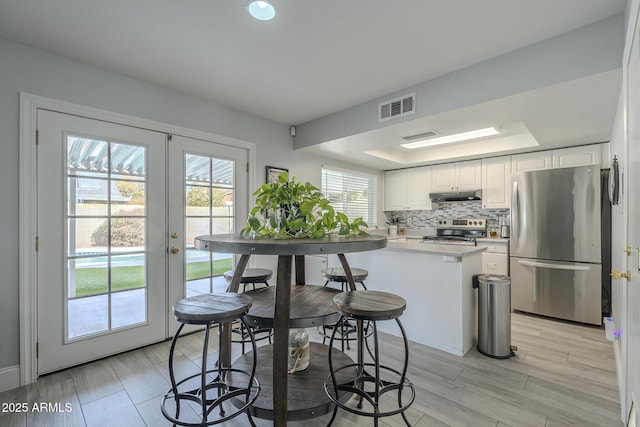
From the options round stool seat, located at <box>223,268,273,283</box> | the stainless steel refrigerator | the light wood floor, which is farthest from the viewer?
the stainless steel refrigerator

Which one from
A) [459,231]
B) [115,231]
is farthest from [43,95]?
[459,231]

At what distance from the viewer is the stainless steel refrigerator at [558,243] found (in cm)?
320

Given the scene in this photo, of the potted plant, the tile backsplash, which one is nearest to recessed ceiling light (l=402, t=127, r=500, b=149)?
the tile backsplash

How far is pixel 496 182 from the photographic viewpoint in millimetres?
4375

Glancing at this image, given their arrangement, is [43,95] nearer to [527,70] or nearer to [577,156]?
[527,70]

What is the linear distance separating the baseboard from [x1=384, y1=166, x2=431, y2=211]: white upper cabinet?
5220 mm

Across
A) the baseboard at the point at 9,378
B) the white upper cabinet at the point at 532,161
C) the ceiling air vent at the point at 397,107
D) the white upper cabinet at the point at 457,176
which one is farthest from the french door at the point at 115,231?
the white upper cabinet at the point at 532,161

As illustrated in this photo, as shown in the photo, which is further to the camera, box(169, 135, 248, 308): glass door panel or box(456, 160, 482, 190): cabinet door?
box(456, 160, 482, 190): cabinet door

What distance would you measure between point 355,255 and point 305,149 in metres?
1.62

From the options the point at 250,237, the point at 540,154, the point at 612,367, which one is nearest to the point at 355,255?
the point at 250,237

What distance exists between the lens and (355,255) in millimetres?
3309

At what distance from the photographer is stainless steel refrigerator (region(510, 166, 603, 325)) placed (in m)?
3.20

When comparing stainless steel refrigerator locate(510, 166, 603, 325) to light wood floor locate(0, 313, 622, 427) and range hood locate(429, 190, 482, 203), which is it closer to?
light wood floor locate(0, 313, 622, 427)

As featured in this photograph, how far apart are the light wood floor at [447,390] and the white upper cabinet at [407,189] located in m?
2.90
